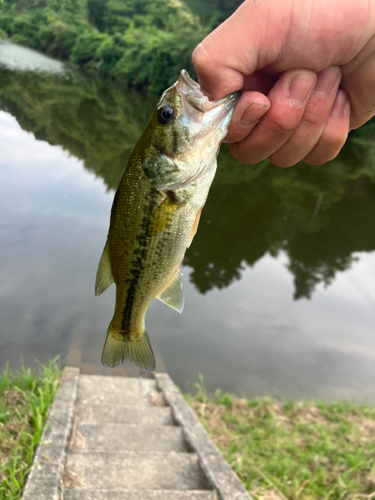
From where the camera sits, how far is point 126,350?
197 centimetres

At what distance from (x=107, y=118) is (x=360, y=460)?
26717 mm

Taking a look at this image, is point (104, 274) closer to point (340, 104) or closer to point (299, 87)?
point (299, 87)

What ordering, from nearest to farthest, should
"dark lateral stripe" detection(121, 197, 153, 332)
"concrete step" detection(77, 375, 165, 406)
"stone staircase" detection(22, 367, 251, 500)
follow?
"dark lateral stripe" detection(121, 197, 153, 332) < "stone staircase" detection(22, 367, 251, 500) < "concrete step" detection(77, 375, 165, 406)

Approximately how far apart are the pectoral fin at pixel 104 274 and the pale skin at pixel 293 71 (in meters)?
0.90

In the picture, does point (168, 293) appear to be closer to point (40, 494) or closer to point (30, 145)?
point (40, 494)

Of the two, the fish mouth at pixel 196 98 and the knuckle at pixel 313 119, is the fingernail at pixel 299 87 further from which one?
the fish mouth at pixel 196 98

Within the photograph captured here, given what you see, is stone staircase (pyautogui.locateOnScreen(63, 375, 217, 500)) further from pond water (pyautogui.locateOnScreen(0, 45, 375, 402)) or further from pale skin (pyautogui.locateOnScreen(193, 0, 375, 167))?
pale skin (pyautogui.locateOnScreen(193, 0, 375, 167))

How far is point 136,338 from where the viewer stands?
6.58 feet

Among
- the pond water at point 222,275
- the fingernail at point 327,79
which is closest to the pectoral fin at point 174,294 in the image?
the fingernail at point 327,79

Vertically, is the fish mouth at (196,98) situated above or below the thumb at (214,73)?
below

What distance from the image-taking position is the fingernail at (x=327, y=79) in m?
1.90

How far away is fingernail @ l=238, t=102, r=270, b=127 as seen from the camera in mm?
1773

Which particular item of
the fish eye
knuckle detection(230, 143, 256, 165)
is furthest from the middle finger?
the fish eye

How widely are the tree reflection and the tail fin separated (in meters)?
7.57
